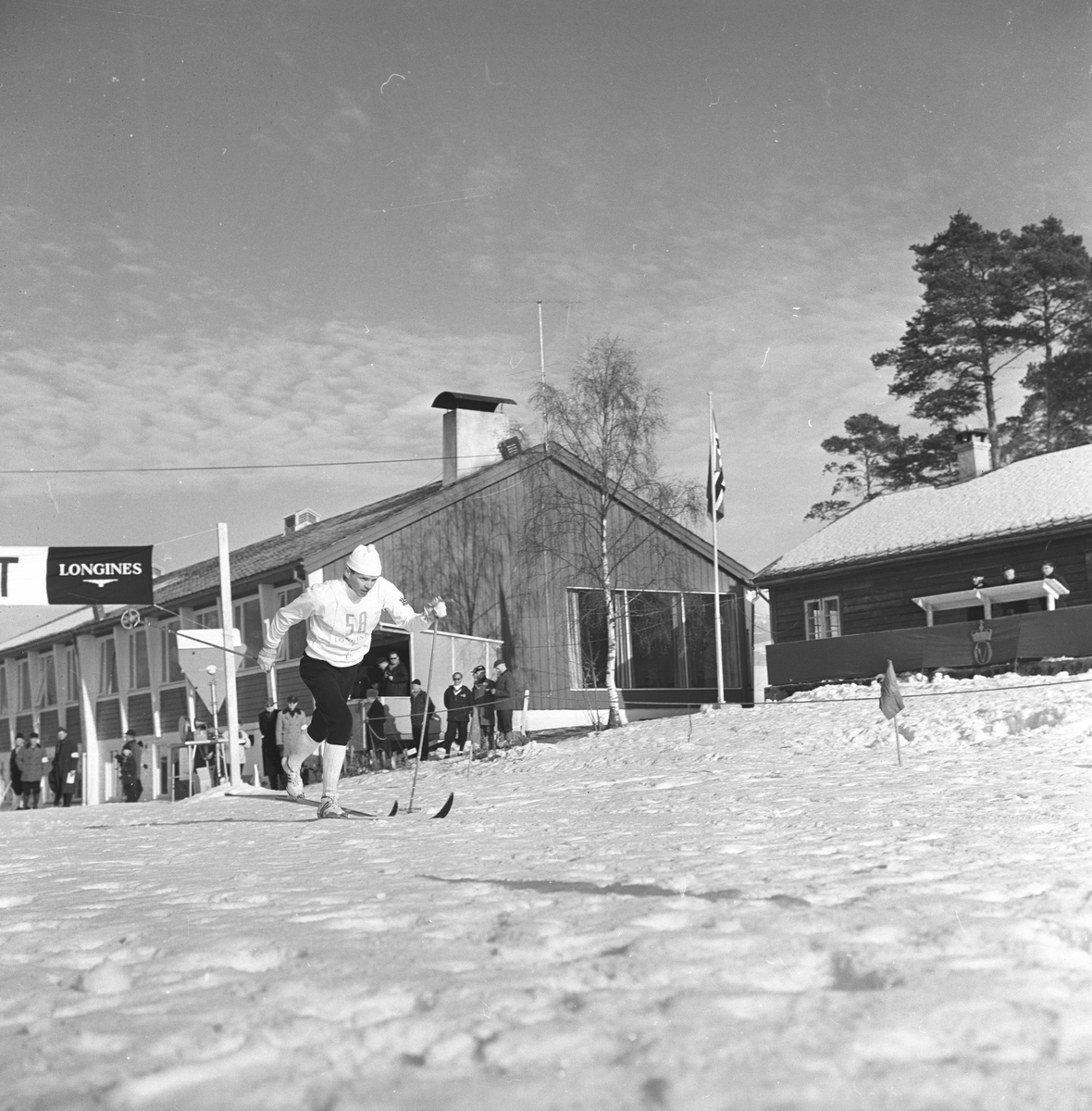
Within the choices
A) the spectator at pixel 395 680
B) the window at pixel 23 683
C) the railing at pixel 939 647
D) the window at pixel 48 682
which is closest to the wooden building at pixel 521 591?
the railing at pixel 939 647

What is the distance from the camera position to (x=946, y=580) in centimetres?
3002

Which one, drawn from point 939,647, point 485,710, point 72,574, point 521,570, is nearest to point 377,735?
point 485,710

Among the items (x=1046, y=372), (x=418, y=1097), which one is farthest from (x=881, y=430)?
(x=418, y=1097)

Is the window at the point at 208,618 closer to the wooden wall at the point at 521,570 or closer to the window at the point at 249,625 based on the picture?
the window at the point at 249,625

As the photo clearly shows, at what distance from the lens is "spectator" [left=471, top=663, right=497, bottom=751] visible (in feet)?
73.3

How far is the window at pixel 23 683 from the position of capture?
1770 inches

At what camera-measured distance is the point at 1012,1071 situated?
239 centimetres

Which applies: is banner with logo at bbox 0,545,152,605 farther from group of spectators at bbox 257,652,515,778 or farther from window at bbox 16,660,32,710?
window at bbox 16,660,32,710

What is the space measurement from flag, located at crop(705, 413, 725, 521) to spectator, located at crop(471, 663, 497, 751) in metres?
7.37

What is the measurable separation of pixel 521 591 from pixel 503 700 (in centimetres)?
1024

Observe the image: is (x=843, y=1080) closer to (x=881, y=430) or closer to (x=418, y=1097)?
(x=418, y=1097)

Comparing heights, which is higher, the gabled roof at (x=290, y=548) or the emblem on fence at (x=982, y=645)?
the gabled roof at (x=290, y=548)

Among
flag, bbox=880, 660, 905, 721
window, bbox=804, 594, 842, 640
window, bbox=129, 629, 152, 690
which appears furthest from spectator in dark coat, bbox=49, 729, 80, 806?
flag, bbox=880, 660, 905, 721

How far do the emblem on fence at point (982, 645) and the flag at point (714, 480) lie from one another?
21.2 ft
